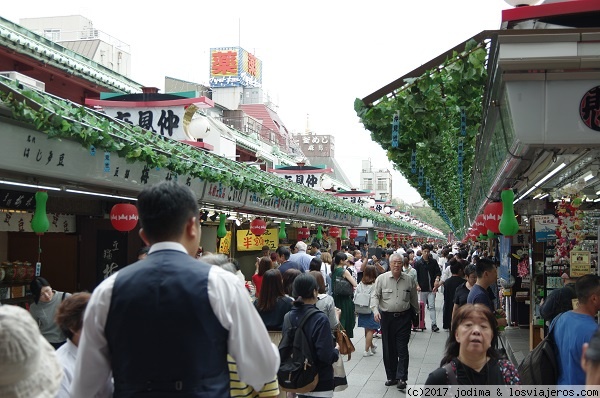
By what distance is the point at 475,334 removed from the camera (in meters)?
4.16

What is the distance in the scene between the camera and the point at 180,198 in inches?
122

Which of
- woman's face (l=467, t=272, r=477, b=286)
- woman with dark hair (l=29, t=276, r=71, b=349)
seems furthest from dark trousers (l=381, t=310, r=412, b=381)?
woman with dark hair (l=29, t=276, r=71, b=349)

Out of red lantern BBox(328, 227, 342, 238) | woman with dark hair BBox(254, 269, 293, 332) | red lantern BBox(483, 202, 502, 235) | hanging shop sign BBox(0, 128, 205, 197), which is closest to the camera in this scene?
hanging shop sign BBox(0, 128, 205, 197)

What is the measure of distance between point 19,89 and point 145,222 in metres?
4.31

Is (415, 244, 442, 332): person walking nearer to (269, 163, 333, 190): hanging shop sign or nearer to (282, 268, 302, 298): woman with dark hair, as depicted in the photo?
(282, 268, 302, 298): woman with dark hair

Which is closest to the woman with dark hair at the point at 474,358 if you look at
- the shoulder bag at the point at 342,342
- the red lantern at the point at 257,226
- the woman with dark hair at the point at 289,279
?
the shoulder bag at the point at 342,342

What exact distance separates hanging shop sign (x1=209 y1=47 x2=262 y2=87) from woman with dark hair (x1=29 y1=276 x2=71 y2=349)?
6361cm

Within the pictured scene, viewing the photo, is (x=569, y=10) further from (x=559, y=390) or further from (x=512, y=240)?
(x=512, y=240)

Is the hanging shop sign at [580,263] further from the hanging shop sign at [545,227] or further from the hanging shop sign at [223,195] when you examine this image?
the hanging shop sign at [223,195]

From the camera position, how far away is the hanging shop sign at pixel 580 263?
30.1 ft

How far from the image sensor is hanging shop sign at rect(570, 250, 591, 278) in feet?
30.1

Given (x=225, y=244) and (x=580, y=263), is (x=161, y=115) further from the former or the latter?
(x=225, y=244)

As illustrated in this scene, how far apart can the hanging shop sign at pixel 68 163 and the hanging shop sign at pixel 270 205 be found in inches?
199

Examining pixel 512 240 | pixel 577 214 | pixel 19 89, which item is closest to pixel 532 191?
pixel 577 214
